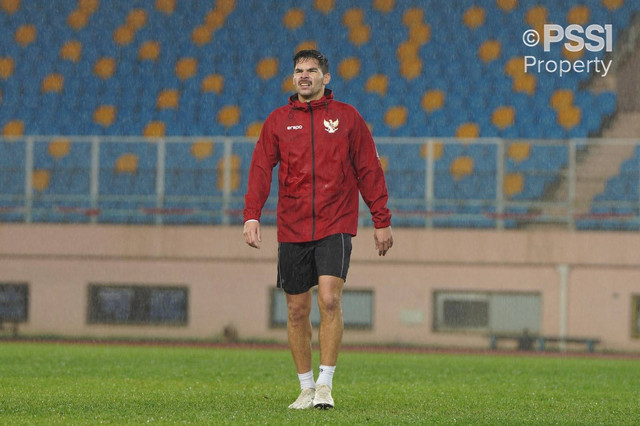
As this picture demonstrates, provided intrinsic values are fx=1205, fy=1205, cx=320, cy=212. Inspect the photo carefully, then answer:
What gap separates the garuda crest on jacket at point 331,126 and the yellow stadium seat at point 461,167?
33.2 ft

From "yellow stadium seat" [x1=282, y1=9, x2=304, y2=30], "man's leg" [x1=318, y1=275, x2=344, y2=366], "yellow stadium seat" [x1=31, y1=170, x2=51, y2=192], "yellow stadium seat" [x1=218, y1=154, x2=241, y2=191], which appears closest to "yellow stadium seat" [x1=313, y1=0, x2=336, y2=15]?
"yellow stadium seat" [x1=282, y1=9, x2=304, y2=30]

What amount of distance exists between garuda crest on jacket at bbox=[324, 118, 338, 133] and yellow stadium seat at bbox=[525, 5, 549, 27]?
45.3 feet

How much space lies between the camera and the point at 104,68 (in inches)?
781

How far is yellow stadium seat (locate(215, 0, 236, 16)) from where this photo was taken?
20.4 meters

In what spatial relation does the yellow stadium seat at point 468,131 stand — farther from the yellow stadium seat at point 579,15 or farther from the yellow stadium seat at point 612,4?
the yellow stadium seat at point 612,4

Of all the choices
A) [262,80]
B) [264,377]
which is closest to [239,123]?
[262,80]

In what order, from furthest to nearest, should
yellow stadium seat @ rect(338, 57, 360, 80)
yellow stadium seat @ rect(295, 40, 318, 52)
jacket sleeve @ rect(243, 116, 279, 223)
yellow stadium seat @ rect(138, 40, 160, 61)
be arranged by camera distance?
yellow stadium seat @ rect(138, 40, 160, 61) < yellow stadium seat @ rect(295, 40, 318, 52) < yellow stadium seat @ rect(338, 57, 360, 80) < jacket sleeve @ rect(243, 116, 279, 223)

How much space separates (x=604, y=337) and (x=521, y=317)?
1.14m

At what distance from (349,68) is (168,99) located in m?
2.94

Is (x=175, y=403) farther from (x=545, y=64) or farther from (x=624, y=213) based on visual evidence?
(x=545, y=64)

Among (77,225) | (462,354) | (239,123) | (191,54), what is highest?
(191,54)

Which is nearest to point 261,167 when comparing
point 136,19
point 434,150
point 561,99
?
point 434,150

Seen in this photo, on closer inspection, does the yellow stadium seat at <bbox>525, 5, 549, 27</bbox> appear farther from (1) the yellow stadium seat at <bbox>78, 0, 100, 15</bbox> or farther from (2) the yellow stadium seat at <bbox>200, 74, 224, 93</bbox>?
(1) the yellow stadium seat at <bbox>78, 0, 100, 15</bbox>

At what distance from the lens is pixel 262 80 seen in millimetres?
19359
